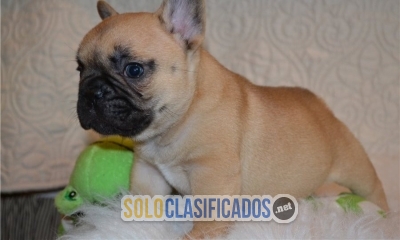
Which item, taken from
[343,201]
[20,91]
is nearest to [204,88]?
[343,201]

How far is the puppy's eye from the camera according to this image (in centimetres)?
141

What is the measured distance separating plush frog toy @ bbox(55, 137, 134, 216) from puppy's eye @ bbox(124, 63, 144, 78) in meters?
0.38

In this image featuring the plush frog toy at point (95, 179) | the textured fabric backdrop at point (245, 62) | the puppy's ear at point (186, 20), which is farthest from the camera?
the textured fabric backdrop at point (245, 62)

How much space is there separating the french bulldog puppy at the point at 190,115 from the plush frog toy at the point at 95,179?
68 mm

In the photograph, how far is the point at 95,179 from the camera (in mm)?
1639

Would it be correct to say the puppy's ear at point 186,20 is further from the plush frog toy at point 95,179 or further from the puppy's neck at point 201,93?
the plush frog toy at point 95,179

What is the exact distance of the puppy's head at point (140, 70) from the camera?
1417mm

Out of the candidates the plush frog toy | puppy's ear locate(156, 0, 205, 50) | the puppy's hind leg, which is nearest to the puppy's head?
puppy's ear locate(156, 0, 205, 50)

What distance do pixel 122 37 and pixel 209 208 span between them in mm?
540

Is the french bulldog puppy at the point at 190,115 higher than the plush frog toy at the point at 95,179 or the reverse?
higher

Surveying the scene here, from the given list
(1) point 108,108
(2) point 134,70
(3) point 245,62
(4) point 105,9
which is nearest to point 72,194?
(1) point 108,108

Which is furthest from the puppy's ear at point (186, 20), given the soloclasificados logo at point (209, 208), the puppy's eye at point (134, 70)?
the soloclasificados logo at point (209, 208)

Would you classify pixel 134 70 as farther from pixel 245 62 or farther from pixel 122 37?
pixel 245 62

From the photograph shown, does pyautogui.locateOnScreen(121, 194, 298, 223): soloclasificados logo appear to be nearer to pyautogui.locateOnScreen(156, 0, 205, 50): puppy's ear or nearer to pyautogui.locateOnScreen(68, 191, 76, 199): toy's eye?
pyautogui.locateOnScreen(68, 191, 76, 199): toy's eye
